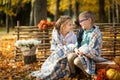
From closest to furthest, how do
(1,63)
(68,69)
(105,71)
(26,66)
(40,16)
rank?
(105,71) < (68,69) < (26,66) < (1,63) < (40,16)

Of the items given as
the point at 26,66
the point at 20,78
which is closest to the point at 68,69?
the point at 20,78

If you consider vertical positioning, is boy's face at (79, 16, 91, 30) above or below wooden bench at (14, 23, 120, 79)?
above

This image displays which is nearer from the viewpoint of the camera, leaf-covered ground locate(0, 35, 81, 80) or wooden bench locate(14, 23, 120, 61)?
leaf-covered ground locate(0, 35, 81, 80)

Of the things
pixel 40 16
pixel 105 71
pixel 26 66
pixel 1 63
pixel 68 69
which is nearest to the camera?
pixel 105 71

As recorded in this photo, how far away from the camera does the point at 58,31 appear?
966 centimetres

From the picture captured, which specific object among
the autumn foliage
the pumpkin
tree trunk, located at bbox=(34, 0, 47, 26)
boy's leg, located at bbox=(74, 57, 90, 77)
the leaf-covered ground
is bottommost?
the leaf-covered ground

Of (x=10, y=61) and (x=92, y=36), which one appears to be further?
(x=10, y=61)

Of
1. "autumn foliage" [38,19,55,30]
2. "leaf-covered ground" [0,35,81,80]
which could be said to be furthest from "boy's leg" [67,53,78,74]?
"autumn foliage" [38,19,55,30]

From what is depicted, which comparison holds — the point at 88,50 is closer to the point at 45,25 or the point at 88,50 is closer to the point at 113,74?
the point at 113,74

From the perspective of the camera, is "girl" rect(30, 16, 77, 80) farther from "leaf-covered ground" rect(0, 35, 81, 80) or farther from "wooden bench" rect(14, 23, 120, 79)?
"wooden bench" rect(14, 23, 120, 79)

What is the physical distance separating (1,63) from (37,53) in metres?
1.25

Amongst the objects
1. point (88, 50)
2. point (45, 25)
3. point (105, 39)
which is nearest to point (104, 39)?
point (105, 39)

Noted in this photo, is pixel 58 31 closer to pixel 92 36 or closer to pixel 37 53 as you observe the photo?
pixel 92 36

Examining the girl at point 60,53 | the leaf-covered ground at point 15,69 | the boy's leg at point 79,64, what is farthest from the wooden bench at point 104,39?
the boy's leg at point 79,64
